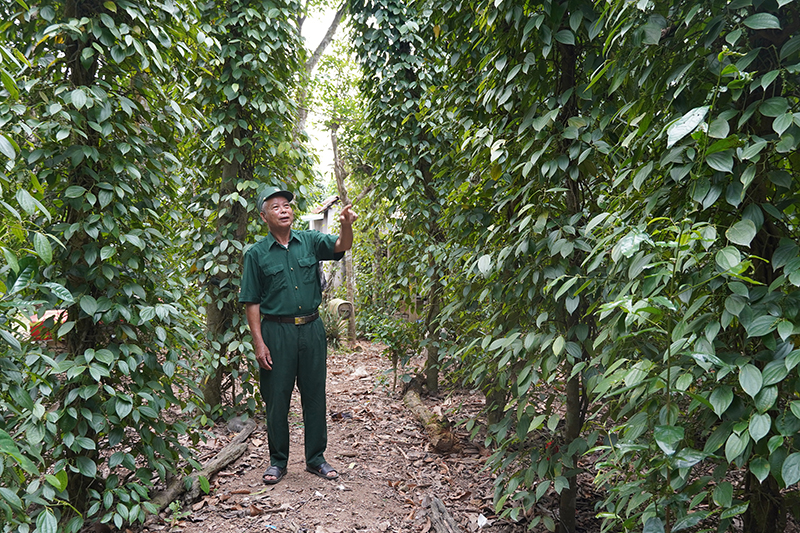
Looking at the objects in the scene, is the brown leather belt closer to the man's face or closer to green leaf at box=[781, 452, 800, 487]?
the man's face

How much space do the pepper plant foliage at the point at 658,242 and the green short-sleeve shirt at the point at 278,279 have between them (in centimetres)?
114

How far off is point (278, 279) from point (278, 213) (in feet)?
1.39

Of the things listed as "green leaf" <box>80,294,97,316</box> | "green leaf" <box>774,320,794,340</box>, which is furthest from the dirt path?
"green leaf" <box>774,320,794,340</box>

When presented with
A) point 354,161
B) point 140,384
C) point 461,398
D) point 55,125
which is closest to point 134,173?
point 55,125

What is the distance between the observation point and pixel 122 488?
2.47 metres

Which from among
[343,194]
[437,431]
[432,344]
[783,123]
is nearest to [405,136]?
[432,344]

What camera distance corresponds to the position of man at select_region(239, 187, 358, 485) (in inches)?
126

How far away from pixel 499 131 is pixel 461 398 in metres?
3.20

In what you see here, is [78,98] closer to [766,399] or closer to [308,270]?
[308,270]

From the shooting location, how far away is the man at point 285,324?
3201 millimetres

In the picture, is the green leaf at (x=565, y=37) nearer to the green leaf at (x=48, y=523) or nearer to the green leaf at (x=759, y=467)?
the green leaf at (x=759, y=467)

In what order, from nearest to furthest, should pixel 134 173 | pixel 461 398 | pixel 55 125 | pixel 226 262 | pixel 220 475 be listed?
pixel 55 125 < pixel 134 173 < pixel 220 475 < pixel 226 262 < pixel 461 398

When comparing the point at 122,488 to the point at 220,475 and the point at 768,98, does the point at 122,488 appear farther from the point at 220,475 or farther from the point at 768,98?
the point at 768,98

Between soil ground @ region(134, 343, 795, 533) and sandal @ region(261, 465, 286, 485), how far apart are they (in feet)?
0.12
